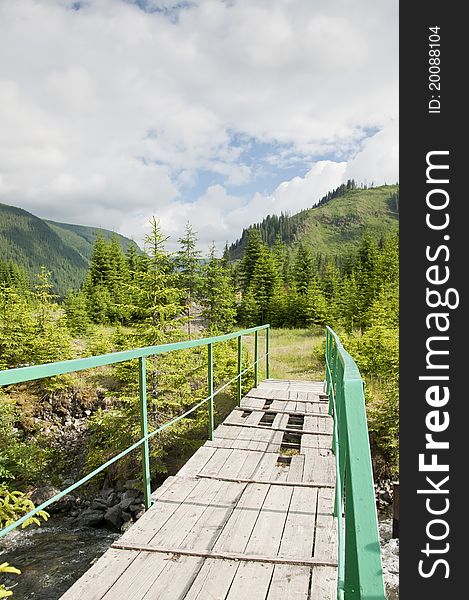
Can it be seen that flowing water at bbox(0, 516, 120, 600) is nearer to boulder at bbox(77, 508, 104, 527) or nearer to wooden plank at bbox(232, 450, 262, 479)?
boulder at bbox(77, 508, 104, 527)

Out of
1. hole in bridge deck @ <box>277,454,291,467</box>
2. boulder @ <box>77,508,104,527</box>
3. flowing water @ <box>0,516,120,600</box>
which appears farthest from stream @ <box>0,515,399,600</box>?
hole in bridge deck @ <box>277,454,291,467</box>

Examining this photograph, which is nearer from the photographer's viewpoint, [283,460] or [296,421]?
[283,460]

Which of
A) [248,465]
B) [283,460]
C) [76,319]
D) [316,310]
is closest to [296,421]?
[283,460]

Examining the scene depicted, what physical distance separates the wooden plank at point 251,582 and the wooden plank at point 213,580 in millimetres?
33

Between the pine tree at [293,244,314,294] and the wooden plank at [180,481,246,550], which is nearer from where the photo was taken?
the wooden plank at [180,481,246,550]

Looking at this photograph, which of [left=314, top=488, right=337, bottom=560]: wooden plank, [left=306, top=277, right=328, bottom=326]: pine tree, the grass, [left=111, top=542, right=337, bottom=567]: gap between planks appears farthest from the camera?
[left=306, top=277, right=328, bottom=326]: pine tree

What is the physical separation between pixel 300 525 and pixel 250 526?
330 millimetres

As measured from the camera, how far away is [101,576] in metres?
2.27

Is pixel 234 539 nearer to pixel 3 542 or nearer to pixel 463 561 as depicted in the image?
pixel 463 561

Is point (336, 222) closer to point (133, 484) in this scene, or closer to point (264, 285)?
point (264, 285)

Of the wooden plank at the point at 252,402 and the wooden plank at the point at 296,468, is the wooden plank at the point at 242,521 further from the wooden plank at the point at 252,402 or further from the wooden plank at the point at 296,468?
the wooden plank at the point at 252,402

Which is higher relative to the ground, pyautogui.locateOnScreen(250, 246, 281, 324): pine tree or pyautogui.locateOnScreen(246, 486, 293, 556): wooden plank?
pyautogui.locateOnScreen(250, 246, 281, 324): pine tree

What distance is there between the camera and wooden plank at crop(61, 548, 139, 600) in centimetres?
211

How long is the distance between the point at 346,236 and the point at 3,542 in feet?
514
